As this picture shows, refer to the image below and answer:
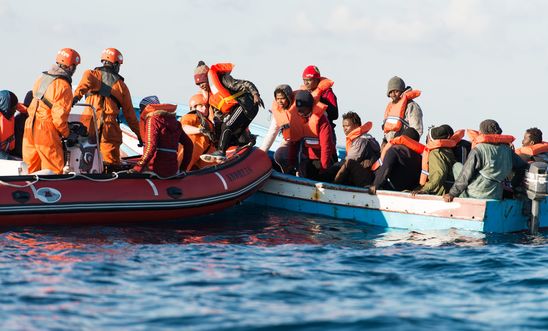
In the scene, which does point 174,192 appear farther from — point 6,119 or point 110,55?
point 6,119

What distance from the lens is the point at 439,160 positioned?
12.1 metres

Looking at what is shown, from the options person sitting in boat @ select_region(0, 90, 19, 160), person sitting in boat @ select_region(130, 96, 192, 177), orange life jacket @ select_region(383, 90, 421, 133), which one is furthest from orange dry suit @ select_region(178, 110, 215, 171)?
orange life jacket @ select_region(383, 90, 421, 133)

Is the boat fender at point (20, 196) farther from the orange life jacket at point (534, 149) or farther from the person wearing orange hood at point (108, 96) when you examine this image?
the orange life jacket at point (534, 149)

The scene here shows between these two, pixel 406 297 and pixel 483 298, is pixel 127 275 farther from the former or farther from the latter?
pixel 483 298

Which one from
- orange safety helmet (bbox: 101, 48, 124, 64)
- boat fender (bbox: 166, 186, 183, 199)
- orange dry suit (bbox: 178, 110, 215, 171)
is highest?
orange safety helmet (bbox: 101, 48, 124, 64)

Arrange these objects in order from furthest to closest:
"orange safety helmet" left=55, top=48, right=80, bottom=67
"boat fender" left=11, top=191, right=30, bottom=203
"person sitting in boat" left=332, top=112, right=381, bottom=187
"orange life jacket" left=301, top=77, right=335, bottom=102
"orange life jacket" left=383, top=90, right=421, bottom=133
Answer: "orange life jacket" left=383, top=90, right=421, bottom=133, "orange life jacket" left=301, top=77, right=335, bottom=102, "person sitting in boat" left=332, top=112, right=381, bottom=187, "orange safety helmet" left=55, top=48, right=80, bottom=67, "boat fender" left=11, top=191, right=30, bottom=203

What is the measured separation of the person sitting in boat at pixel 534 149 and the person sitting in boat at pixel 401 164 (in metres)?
1.84

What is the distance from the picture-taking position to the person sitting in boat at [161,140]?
12.1 metres

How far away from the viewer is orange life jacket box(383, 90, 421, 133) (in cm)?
1443

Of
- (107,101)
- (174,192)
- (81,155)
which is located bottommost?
(174,192)

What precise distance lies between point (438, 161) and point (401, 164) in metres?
0.58

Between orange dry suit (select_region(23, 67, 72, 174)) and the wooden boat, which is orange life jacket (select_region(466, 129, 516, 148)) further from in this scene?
orange dry suit (select_region(23, 67, 72, 174))

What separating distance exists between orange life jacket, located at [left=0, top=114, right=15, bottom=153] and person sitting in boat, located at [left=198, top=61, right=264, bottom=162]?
2.79 meters

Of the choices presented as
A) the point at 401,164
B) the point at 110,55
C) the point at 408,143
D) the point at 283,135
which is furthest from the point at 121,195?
the point at 408,143
